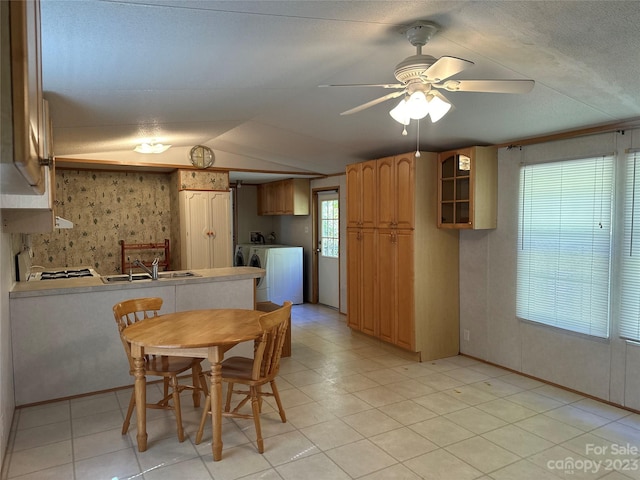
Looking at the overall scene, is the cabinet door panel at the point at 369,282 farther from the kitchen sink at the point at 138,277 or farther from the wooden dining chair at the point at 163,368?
the wooden dining chair at the point at 163,368

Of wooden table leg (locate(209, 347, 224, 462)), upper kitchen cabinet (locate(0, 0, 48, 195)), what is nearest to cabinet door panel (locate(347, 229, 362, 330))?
wooden table leg (locate(209, 347, 224, 462))

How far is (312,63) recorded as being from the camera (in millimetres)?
2533

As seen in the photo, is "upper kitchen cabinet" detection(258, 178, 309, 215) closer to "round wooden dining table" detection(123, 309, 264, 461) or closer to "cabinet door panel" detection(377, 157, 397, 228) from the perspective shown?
"cabinet door panel" detection(377, 157, 397, 228)

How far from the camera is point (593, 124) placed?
130 inches

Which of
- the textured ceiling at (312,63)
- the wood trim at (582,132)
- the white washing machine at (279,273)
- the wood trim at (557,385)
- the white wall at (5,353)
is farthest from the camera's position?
the white washing machine at (279,273)

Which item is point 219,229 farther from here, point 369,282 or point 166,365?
point 166,365

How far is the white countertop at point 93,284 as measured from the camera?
333 cm

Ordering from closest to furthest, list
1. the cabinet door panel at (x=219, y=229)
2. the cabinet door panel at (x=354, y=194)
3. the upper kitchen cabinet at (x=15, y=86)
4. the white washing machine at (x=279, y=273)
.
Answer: the upper kitchen cabinet at (x=15, y=86), the cabinet door panel at (x=354, y=194), the cabinet door panel at (x=219, y=229), the white washing machine at (x=279, y=273)

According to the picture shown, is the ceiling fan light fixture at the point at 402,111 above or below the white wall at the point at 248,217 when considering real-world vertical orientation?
above

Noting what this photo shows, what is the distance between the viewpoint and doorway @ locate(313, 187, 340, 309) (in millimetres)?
6738

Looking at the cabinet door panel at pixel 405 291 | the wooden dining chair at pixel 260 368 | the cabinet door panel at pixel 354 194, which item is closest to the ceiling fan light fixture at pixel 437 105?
the wooden dining chair at pixel 260 368

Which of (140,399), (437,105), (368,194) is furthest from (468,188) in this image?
(140,399)

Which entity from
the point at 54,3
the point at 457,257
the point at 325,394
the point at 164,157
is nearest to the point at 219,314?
the point at 325,394

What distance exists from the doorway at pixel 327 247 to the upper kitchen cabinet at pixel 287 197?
195 millimetres
